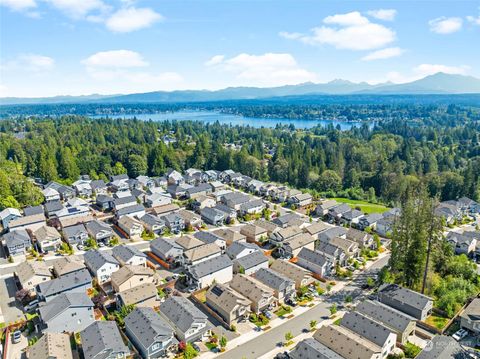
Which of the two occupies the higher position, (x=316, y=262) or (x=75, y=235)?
(x=75, y=235)

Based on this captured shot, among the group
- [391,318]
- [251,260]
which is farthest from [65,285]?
[391,318]

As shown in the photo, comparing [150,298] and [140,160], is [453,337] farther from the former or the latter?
[140,160]

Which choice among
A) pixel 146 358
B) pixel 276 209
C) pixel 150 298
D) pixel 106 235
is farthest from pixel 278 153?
pixel 146 358

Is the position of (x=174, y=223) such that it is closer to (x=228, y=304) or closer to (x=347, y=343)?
(x=228, y=304)

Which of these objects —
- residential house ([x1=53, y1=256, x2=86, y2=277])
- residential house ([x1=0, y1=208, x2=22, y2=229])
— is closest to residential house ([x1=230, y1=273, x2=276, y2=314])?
residential house ([x1=53, y1=256, x2=86, y2=277])

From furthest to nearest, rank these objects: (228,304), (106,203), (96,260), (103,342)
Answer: (106,203) < (96,260) < (228,304) < (103,342)

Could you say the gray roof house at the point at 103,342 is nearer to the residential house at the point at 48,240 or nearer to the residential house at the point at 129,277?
the residential house at the point at 129,277
